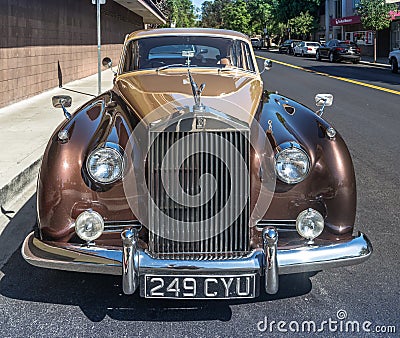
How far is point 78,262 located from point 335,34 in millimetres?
53646

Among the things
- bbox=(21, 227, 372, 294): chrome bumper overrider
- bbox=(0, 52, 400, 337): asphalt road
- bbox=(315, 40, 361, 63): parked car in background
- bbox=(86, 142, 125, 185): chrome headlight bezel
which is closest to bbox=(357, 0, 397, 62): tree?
bbox=(315, 40, 361, 63): parked car in background

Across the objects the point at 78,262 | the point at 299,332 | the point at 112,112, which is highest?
the point at 112,112

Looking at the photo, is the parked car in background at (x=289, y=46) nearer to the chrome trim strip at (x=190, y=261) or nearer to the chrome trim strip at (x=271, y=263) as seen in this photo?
the chrome trim strip at (x=190, y=261)

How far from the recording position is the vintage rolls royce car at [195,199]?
310 centimetres

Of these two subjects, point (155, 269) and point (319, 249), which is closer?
point (155, 269)

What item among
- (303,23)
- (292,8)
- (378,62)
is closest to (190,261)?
(378,62)

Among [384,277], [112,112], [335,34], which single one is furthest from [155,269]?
[335,34]

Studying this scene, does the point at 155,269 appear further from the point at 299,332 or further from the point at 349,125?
the point at 349,125

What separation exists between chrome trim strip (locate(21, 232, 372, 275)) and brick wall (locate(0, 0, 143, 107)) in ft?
28.6

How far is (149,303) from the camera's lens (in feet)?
11.7

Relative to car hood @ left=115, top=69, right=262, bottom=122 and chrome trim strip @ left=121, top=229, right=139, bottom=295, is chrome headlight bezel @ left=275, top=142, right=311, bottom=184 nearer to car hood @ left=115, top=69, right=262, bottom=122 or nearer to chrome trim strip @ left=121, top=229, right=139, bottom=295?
car hood @ left=115, top=69, right=262, bottom=122

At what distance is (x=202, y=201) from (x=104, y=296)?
1.00 metres

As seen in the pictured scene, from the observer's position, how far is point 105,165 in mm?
3379

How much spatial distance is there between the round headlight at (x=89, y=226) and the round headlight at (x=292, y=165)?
1120 millimetres
